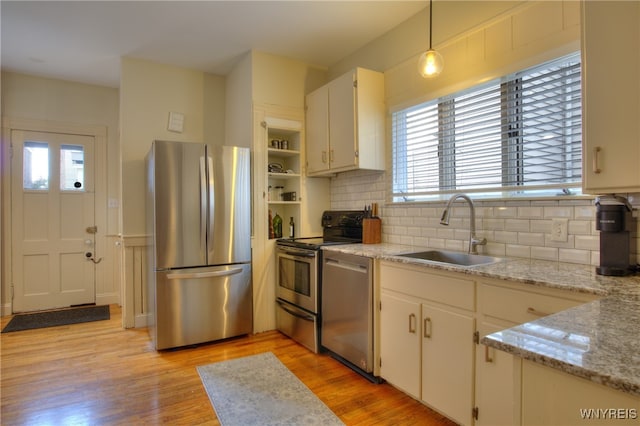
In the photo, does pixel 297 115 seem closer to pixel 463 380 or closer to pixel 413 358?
pixel 413 358

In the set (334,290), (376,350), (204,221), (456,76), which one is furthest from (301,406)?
(456,76)

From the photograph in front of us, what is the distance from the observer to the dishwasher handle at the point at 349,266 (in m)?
2.43

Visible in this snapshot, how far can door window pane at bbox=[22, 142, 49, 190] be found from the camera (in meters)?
4.16

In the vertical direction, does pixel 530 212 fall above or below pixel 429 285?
above

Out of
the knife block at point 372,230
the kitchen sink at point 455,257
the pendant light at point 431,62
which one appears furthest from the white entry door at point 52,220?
the pendant light at point 431,62

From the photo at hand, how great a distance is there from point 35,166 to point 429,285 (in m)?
4.65

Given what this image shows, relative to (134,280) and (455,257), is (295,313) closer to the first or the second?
(455,257)

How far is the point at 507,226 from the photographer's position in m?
2.16

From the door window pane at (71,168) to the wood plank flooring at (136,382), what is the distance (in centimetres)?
179

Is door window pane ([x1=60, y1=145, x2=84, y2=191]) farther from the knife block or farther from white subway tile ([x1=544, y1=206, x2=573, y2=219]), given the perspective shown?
white subway tile ([x1=544, y1=206, x2=573, y2=219])

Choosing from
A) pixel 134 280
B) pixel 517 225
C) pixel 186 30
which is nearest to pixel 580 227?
pixel 517 225

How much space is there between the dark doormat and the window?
3.60 meters

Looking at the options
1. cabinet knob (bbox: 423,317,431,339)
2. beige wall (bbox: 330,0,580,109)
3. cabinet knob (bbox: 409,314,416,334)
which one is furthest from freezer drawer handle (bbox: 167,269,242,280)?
beige wall (bbox: 330,0,580,109)

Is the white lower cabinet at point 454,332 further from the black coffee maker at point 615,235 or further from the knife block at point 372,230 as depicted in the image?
the knife block at point 372,230
